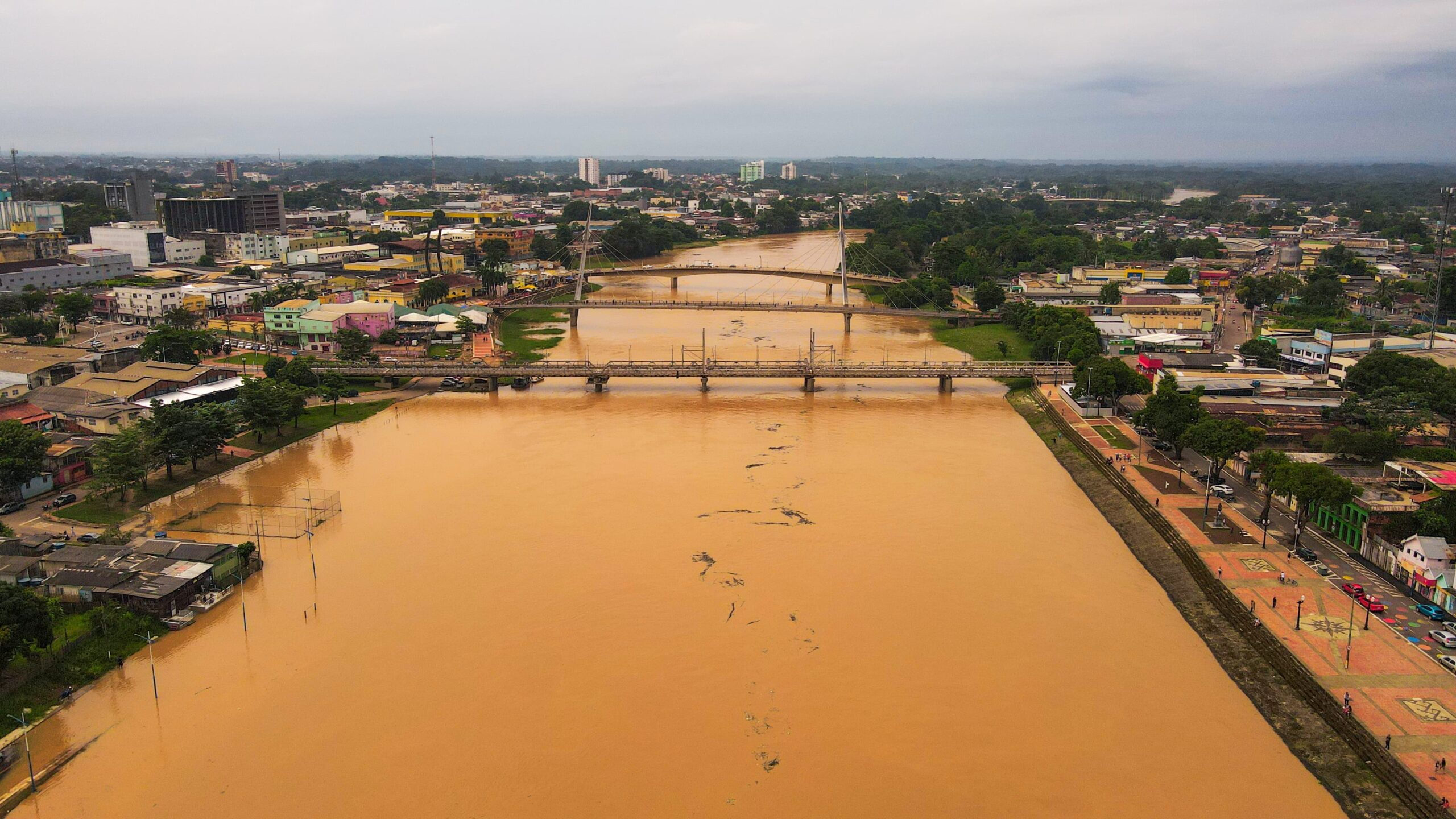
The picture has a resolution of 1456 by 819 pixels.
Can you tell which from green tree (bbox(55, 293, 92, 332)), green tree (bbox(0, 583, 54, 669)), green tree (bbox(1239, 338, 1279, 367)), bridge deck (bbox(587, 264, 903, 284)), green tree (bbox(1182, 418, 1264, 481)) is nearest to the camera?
green tree (bbox(0, 583, 54, 669))

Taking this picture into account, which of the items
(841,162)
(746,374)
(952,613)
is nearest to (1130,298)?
(746,374)

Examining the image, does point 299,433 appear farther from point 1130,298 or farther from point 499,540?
point 1130,298

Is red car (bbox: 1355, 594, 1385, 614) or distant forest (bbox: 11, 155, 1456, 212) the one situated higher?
→ distant forest (bbox: 11, 155, 1456, 212)

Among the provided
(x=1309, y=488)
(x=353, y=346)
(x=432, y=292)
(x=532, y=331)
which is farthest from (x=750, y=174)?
(x=1309, y=488)

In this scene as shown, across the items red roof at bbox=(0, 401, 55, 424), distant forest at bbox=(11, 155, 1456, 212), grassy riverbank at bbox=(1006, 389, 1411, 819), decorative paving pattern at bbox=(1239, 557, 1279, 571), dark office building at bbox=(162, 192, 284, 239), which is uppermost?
distant forest at bbox=(11, 155, 1456, 212)

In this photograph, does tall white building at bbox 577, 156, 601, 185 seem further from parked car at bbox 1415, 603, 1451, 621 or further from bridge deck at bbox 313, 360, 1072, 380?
parked car at bbox 1415, 603, 1451, 621

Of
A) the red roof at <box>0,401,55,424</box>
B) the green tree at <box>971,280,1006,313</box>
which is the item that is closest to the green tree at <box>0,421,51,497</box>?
the red roof at <box>0,401,55,424</box>

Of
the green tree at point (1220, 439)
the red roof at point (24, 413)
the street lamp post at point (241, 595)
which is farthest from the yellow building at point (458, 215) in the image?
the green tree at point (1220, 439)
